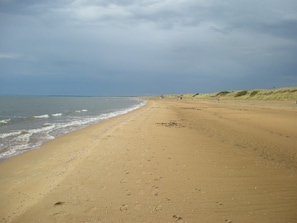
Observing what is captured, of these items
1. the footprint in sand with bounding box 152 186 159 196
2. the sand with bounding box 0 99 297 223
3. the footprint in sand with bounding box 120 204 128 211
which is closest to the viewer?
the sand with bounding box 0 99 297 223

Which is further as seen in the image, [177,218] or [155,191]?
[155,191]

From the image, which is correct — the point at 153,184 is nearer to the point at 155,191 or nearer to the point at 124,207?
the point at 155,191

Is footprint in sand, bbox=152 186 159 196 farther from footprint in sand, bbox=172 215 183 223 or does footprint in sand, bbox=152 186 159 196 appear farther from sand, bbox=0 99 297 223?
footprint in sand, bbox=172 215 183 223

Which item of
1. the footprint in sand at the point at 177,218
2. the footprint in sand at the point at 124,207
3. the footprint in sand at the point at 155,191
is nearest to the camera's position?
the footprint in sand at the point at 177,218

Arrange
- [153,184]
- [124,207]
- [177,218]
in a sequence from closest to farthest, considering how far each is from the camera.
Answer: [177,218], [124,207], [153,184]

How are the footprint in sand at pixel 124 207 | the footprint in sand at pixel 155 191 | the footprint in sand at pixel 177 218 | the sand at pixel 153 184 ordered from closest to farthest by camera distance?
the footprint in sand at pixel 177 218 < the sand at pixel 153 184 < the footprint in sand at pixel 124 207 < the footprint in sand at pixel 155 191

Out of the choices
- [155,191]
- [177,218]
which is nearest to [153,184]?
[155,191]

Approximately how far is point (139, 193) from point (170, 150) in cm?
453

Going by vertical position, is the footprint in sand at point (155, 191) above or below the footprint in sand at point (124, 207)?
above

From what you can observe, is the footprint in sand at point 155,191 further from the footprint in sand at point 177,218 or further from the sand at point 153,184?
the footprint in sand at point 177,218

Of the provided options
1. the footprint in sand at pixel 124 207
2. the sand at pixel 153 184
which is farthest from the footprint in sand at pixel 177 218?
the footprint in sand at pixel 124 207

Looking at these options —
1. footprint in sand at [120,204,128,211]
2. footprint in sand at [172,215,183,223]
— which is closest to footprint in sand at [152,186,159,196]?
footprint in sand at [120,204,128,211]

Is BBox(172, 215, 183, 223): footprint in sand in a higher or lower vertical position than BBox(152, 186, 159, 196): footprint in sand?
lower

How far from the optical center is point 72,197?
219 inches
